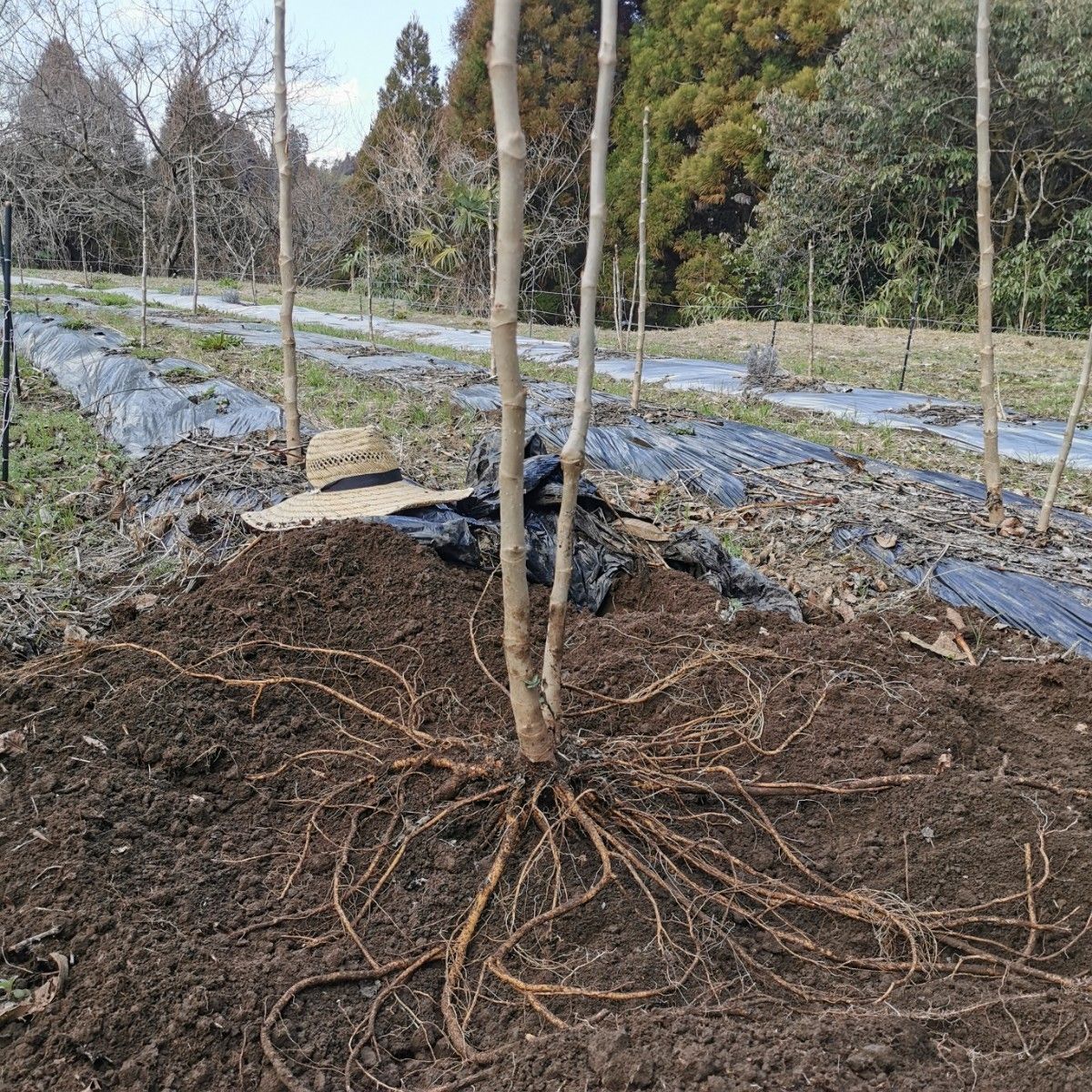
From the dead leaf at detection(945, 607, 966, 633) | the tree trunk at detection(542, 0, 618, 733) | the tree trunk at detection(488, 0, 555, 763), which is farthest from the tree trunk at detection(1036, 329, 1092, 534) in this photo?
the tree trunk at detection(488, 0, 555, 763)

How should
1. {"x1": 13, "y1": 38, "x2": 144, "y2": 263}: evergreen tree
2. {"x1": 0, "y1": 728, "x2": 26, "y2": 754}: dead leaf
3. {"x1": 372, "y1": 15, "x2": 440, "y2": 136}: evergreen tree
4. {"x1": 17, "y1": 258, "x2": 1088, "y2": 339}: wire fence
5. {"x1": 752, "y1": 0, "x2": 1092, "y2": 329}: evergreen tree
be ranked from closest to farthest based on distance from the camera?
{"x1": 0, "y1": 728, "x2": 26, "y2": 754}: dead leaf < {"x1": 752, "y1": 0, "x2": 1092, "y2": 329}: evergreen tree < {"x1": 17, "y1": 258, "x2": 1088, "y2": 339}: wire fence < {"x1": 13, "y1": 38, "x2": 144, "y2": 263}: evergreen tree < {"x1": 372, "y1": 15, "x2": 440, "y2": 136}: evergreen tree

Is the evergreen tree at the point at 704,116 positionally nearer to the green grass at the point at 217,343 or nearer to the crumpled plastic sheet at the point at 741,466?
the crumpled plastic sheet at the point at 741,466

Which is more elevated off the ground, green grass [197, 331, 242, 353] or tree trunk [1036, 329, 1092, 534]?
green grass [197, 331, 242, 353]

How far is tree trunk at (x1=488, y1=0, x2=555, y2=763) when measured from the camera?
4.61 feet

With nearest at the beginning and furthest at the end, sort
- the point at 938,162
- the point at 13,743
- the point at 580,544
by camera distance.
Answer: the point at 13,743 < the point at 580,544 < the point at 938,162

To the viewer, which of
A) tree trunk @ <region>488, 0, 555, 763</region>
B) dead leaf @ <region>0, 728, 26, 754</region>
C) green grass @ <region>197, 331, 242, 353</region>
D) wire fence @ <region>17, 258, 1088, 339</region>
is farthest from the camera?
wire fence @ <region>17, 258, 1088, 339</region>

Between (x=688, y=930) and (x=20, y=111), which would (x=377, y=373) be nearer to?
(x=688, y=930)

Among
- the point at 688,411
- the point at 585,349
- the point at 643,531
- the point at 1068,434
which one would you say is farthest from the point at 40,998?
the point at 688,411

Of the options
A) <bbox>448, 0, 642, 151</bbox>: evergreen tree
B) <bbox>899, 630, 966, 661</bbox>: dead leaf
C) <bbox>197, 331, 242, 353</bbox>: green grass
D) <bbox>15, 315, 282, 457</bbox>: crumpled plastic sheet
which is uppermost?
<bbox>448, 0, 642, 151</bbox>: evergreen tree

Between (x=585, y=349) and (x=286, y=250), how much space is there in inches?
121

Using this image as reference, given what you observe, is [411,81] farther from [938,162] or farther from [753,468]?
[753,468]

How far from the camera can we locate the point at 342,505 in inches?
134

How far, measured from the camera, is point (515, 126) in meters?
1.44

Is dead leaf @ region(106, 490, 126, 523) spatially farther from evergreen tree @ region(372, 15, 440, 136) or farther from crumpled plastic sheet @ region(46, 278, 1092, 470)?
evergreen tree @ region(372, 15, 440, 136)
